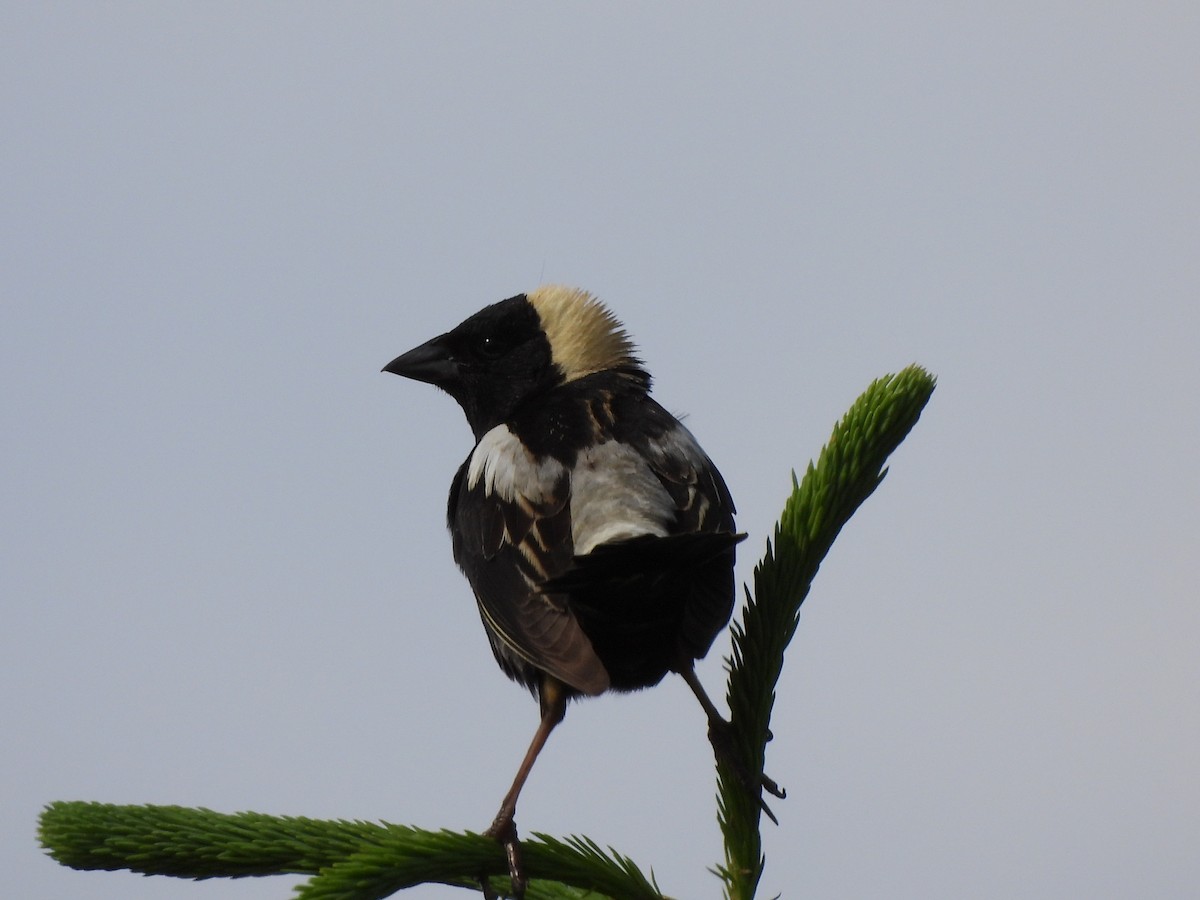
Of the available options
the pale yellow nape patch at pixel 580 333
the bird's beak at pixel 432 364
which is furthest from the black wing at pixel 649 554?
the bird's beak at pixel 432 364

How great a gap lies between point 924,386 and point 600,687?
1.14 meters

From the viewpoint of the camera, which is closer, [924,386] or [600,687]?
[924,386]

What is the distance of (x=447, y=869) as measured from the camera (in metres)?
2.50

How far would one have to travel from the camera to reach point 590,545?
3.53 m

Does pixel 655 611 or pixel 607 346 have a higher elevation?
pixel 607 346

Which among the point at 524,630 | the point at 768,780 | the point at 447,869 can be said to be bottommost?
the point at 447,869

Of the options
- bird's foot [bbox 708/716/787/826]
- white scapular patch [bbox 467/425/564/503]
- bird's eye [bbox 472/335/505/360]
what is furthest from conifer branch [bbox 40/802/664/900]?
bird's eye [bbox 472/335/505/360]

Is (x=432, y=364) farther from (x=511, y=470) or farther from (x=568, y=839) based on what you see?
(x=568, y=839)

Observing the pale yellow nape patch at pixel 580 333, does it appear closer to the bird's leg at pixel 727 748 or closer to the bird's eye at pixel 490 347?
the bird's eye at pixel 490 347

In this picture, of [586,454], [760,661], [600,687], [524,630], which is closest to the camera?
[760,661]

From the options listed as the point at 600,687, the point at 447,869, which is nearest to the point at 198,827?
the point at 447,869

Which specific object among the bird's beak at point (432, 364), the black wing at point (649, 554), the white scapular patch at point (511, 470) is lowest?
the black wing at point (649, 554)

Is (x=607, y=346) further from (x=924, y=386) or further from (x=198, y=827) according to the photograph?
(x=198, y=827)

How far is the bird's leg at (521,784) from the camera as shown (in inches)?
101
